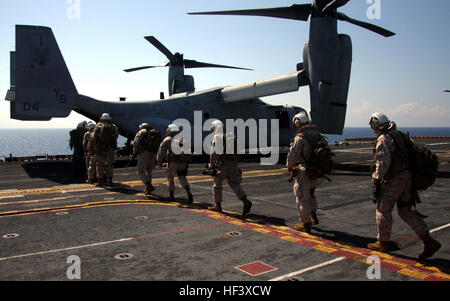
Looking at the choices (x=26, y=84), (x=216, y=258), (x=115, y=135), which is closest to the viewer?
(x=216, y=258)

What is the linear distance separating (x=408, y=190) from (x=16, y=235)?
6875 mm

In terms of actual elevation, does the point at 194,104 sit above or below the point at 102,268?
above

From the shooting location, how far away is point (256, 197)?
1058cm

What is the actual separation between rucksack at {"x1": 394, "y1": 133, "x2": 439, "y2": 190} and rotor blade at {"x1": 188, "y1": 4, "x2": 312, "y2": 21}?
14.7 metres

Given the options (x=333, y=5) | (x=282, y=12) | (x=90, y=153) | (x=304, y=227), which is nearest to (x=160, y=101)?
(x=282, y=12)

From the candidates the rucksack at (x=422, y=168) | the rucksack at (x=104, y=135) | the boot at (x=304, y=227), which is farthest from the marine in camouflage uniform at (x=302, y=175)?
the rucksack at (x=104, y=135)

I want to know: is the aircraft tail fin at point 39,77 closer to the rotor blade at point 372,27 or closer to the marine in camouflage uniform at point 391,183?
the rotor blade at point 372,27

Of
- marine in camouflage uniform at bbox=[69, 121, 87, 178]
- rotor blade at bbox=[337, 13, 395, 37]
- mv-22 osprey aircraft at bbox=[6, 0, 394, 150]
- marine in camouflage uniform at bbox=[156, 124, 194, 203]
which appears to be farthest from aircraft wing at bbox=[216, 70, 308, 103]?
marine in camouflage uniform at bbox=[156, 124, 194, 203]

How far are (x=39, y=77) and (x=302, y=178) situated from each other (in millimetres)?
15570

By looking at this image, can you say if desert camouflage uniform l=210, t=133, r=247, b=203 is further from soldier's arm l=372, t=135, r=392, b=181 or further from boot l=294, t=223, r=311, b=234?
soldier's arm l=372, t=135, r=392, b=181

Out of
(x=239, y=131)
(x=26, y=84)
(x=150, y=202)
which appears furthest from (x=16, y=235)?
(x=239, y=131)

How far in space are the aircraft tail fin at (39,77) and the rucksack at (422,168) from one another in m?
17.0

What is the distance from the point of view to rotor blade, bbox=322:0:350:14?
55.7ft

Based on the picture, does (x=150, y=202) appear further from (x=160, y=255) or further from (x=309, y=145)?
(x=309, y=145)
